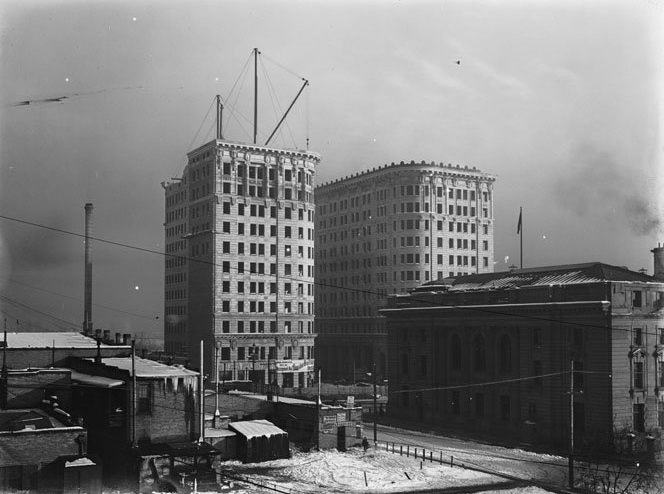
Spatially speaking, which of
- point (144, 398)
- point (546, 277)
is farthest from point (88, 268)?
point (546, 277)

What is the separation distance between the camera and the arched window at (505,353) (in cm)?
7462

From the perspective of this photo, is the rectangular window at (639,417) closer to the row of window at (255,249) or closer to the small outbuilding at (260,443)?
the small outbuilding at (260,443)

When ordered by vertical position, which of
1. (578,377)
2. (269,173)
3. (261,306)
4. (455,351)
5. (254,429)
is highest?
(269,173)

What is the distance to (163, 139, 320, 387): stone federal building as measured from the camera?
109 meters

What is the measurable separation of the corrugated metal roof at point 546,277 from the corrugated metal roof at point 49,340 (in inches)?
1470

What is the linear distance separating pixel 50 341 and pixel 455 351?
39927 millimetres

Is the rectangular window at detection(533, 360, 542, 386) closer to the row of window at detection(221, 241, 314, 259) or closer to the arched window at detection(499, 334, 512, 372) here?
the arched window at detection(499, 334, 512, 372)

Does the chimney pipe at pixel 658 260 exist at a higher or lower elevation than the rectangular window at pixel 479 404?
higher

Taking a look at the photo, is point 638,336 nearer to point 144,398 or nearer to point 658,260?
point 658,260

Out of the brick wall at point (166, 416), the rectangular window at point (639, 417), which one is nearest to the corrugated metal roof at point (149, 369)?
the brick wall at point (166, 416)

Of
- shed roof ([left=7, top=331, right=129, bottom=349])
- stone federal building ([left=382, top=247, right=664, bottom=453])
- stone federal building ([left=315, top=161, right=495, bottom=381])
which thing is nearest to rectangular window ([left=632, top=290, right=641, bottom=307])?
stone federal building ([left=382, top=247, right=664, bottom=453])

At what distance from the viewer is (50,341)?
6925 centimetres

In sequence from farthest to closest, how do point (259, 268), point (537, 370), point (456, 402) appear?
1. point (259, 268)
2. point (456, 402)
3. point (537, 370)

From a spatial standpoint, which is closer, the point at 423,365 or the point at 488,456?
the point at 488,456
